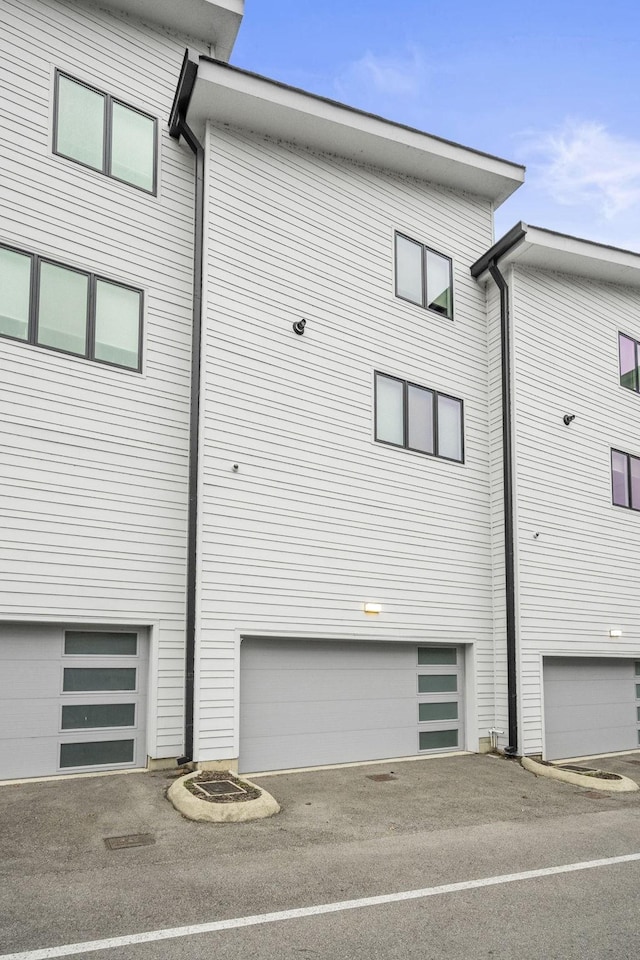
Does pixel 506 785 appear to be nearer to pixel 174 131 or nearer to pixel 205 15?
pixel 174 131

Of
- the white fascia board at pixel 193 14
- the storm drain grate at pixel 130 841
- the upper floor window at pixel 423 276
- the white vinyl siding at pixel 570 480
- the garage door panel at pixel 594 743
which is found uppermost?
the white fascia board at pixel 193 14

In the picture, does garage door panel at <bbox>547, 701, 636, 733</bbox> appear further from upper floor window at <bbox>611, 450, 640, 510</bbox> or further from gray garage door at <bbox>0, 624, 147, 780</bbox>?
gray garage door at <bbox>0, 624, 147, 780</bbox>

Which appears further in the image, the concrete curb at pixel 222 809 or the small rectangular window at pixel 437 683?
the small rectangular window at pixel 437 683

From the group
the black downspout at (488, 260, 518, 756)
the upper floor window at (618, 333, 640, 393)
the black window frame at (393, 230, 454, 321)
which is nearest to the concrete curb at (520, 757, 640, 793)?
the black downspout at (488, 260, 518, 756)

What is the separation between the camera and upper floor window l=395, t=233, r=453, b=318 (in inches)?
471

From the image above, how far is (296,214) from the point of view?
10.8m

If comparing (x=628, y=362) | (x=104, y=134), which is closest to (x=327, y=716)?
(x=104, y=134)

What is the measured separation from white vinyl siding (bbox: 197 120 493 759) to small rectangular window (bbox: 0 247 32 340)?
7.11 feet

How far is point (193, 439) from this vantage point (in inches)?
370

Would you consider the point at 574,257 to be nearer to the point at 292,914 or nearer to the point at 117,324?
the point at 117,324

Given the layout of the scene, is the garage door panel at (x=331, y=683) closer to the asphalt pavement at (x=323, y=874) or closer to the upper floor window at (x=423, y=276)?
the asphalt pavement at (x=323, y=874)

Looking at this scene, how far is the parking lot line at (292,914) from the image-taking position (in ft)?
13.7

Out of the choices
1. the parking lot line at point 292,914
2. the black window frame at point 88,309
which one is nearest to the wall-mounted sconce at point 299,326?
the black window frame at point 88,309

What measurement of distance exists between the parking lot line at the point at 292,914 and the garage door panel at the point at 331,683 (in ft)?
14.5
